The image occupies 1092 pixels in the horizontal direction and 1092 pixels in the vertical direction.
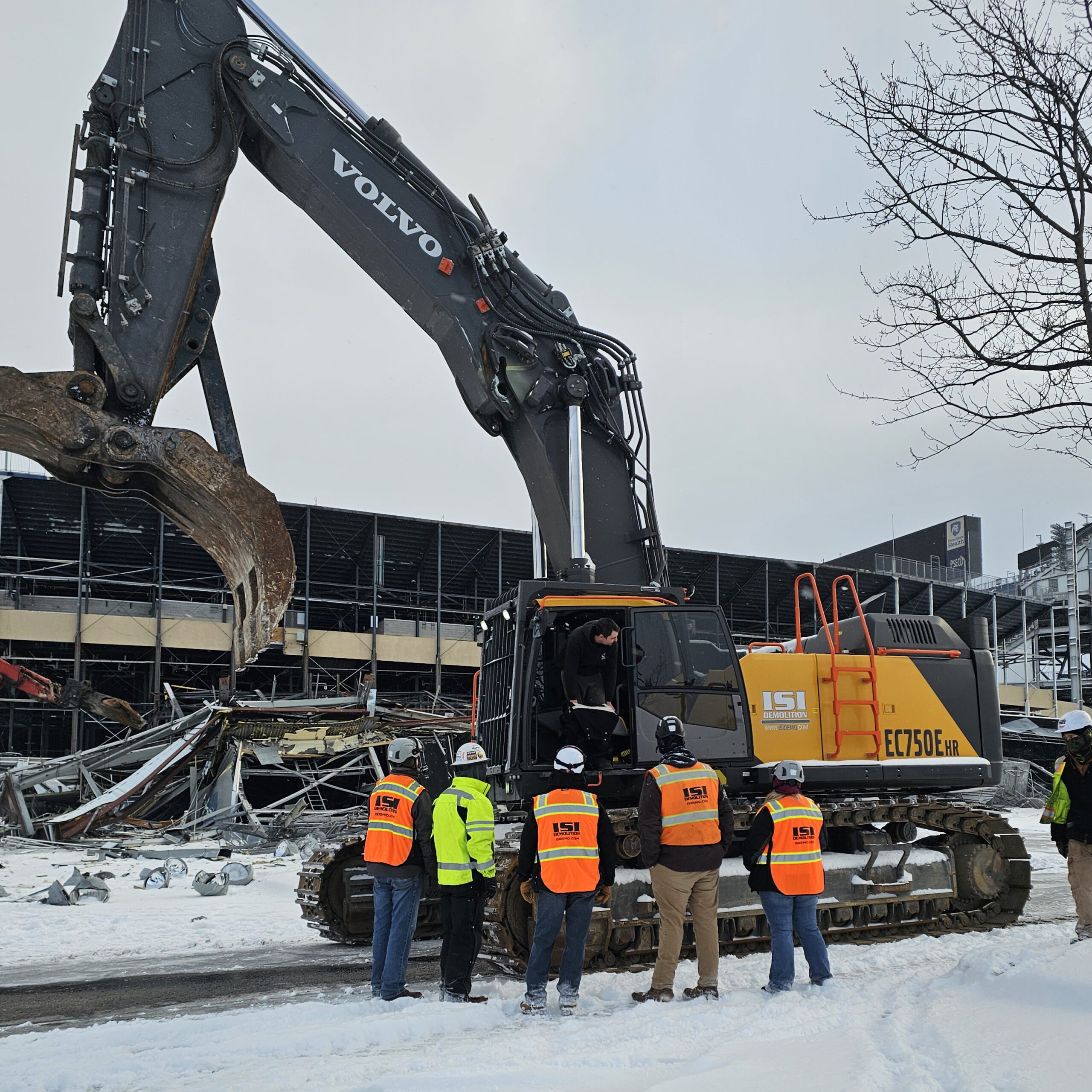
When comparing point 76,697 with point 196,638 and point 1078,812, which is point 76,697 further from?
point 1078,812

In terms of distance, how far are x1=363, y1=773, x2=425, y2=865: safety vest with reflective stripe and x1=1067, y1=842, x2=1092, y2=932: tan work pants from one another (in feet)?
17.5

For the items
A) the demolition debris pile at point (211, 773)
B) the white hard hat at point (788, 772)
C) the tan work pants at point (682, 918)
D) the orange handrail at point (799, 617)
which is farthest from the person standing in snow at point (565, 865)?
the demolition debris pile at point (211, 773)

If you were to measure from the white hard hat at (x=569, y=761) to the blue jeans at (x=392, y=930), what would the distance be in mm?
1325

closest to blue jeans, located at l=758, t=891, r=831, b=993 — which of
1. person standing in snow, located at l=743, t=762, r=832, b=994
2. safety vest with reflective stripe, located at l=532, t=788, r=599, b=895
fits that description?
person standing in snow, located at l=743, t=762, r=832, b=994

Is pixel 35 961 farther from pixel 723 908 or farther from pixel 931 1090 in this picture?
pixel 931 1090

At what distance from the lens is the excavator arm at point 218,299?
7590mm

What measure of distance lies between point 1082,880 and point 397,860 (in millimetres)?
5546

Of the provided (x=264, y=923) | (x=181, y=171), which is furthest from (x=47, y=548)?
(x=181, y=171)

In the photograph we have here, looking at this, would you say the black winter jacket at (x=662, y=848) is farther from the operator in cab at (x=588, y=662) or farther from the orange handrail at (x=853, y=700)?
the orange handrail at (x=853, y=700)

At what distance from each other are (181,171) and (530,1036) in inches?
263

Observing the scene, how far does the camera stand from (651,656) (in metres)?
8.66

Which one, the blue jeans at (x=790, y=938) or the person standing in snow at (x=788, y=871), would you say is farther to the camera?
the person standing in snow at (x=788, y=871)

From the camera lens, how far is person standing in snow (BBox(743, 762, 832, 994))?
7633mm

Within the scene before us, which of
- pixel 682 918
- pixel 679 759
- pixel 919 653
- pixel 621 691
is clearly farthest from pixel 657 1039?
pixel 919 653
